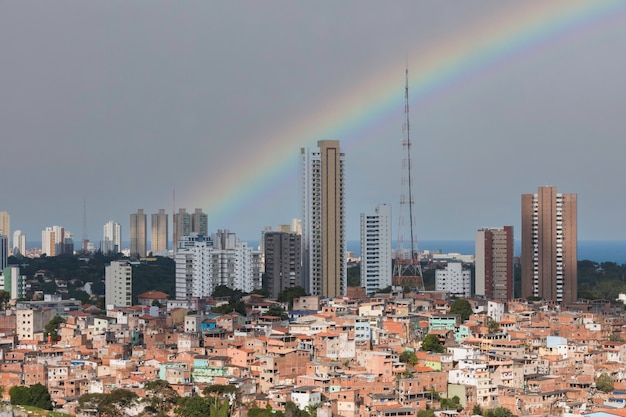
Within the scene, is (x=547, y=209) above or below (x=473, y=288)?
above

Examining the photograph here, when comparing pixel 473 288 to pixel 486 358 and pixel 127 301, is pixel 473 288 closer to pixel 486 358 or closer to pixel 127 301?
pixel 127 301

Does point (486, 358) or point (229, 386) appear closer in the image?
point (229, 386)

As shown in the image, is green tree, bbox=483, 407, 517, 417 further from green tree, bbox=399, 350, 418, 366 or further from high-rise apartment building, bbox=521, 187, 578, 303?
high-rise apartment building, bbox=521, 187, 578, 303

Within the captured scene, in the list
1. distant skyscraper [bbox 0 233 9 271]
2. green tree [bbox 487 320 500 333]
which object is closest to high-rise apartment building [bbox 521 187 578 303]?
green tree [bbox 487 320 500 333]

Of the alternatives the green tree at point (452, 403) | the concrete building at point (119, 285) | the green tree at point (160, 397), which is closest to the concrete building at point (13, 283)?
the concrete building at point (119, 285)

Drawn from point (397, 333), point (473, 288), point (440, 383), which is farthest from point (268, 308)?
point (473, 288)

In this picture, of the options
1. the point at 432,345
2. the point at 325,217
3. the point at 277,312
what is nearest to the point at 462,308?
the point at 277,312
